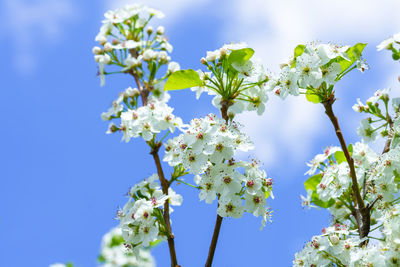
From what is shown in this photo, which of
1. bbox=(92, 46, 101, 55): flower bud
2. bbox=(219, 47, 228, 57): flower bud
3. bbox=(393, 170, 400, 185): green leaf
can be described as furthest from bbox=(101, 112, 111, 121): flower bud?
bbox=(393, 170, 400, 185): green leaf

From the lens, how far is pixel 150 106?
116 inches

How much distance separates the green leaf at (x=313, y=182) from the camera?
130 inches

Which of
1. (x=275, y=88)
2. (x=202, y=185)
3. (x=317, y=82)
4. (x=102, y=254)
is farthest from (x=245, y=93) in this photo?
→ (x=102, y=254)

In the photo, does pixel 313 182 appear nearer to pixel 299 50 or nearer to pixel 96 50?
pixel 299 50

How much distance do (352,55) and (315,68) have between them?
0.32m

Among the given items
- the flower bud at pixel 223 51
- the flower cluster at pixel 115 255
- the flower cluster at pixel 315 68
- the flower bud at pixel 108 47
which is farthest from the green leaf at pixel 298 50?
the flower cluster at pixel 115 255

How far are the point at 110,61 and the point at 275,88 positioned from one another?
1213 mm

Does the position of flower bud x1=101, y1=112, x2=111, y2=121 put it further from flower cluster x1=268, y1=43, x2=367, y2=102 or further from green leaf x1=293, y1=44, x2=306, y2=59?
green leaf x1=293, y1=44, x2=306, y2=59

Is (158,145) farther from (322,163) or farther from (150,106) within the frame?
(322,163)

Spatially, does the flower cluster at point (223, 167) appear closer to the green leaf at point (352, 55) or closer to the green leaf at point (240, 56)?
the green leaf at point (240, 56)

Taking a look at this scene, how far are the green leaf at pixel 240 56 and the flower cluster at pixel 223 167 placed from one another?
1.08 ft

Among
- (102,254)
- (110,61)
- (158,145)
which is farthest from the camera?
(102,254)

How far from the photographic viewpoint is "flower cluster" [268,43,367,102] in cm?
264

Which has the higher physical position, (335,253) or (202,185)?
(202,185)
